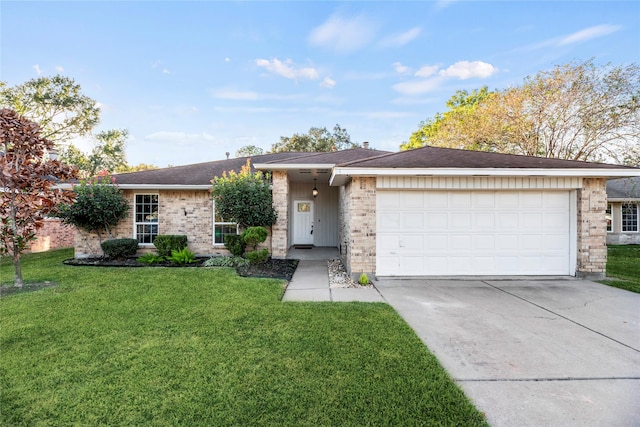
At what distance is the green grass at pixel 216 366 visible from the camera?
232 cm

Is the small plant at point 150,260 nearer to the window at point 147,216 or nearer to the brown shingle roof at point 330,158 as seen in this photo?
the window at point 147,216

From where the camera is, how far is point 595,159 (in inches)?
589

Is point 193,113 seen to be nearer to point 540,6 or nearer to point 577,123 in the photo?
point 540,6

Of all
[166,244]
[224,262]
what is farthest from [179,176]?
[224,262]

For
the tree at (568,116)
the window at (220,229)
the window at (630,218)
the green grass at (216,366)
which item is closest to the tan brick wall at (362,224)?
the green grass at (216,366)

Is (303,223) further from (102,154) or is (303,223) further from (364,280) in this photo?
(102,154)

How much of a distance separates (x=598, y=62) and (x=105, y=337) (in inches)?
859

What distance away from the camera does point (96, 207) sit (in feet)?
30.5

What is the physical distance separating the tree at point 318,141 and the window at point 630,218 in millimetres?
21768

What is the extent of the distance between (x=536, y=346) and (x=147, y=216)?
452 inches

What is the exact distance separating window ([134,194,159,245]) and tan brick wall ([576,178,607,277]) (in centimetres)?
1296

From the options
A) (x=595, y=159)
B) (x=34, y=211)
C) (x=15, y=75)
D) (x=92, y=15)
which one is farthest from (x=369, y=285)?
(x=15, y=75)

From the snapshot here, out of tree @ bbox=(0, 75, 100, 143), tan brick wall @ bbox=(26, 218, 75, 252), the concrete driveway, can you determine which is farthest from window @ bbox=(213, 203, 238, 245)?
tree @ bbox=(0, 75, 100, 143)

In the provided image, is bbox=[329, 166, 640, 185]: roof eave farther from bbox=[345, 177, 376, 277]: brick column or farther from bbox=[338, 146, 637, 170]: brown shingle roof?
bbox=[345, 177, 376, 277]: brick column
